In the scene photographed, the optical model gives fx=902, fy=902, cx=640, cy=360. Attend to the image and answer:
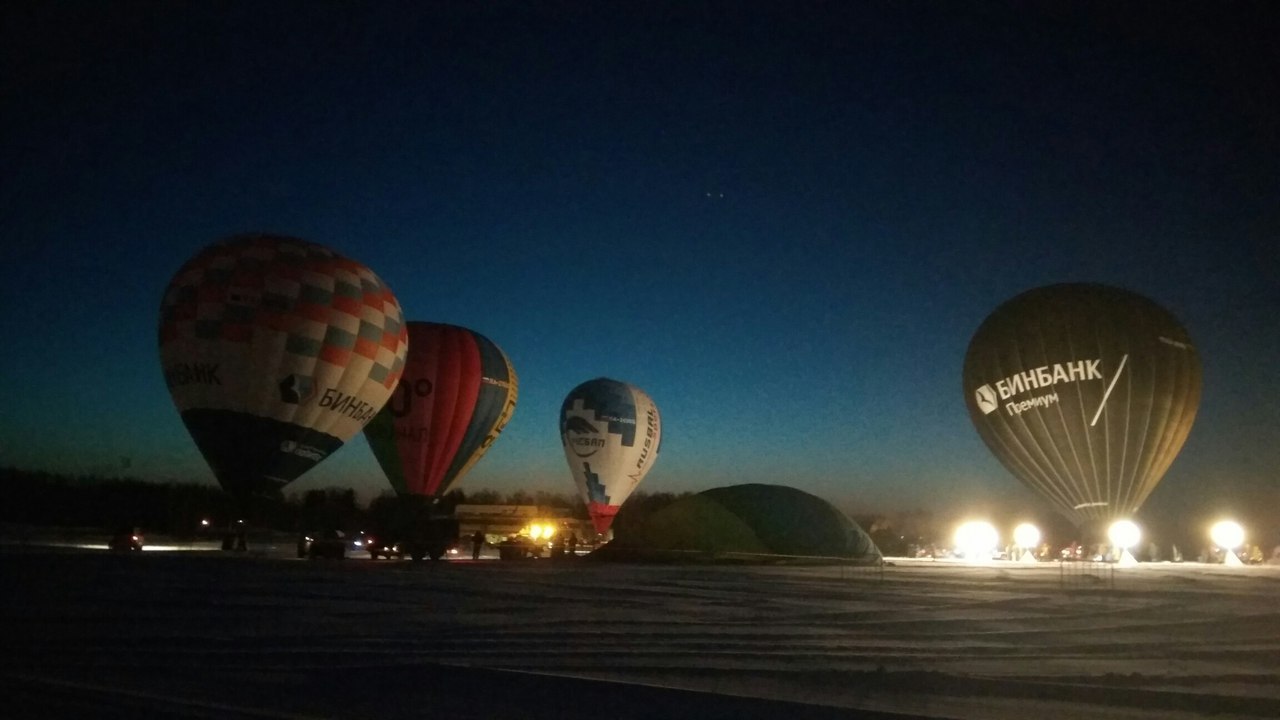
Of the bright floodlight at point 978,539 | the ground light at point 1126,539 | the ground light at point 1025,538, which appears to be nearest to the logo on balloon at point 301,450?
the ground light at point 1126,539

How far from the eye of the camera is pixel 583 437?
40.2 meters

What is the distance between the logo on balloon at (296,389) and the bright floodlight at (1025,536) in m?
34.7

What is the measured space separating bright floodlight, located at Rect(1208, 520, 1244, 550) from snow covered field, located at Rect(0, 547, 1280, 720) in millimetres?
35230

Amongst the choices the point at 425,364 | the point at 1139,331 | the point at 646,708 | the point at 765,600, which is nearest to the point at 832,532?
the point at 1139,331

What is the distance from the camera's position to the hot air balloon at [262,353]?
69.6 ft

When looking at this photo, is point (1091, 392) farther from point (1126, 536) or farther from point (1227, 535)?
point (1227, 535)

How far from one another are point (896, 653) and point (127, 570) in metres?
13.9

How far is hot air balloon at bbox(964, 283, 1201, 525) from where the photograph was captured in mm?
25516

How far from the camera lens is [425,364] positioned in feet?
94.7

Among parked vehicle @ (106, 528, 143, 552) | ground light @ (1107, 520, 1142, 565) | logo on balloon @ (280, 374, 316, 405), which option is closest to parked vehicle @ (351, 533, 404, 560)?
parked vehicle @ (106, 528, 143, 552)

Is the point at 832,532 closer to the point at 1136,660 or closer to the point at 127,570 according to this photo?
the point at 127,570

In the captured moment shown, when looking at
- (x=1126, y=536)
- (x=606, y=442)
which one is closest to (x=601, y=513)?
(x=606, y=442)

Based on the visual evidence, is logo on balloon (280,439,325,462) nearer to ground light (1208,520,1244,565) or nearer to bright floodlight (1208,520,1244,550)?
ground light (1208,520,1244,565)

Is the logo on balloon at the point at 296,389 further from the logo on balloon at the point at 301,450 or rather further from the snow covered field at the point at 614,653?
the snow covered field at the point at 614,653
